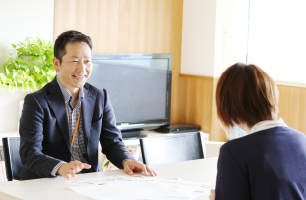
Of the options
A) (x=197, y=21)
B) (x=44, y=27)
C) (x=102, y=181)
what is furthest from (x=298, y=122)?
(x=102, y=181)

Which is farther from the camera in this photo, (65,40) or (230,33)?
(230,33)

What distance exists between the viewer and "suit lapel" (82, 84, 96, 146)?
2.08 metres

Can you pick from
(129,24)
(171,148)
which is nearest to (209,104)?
(129,24)

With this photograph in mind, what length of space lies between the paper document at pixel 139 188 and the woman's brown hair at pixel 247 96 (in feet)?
1.42

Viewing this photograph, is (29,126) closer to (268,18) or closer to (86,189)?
(86,189)

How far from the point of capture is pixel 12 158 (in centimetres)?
200

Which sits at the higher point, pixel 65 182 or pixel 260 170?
pixel 260 170

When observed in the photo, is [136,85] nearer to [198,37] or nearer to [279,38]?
[198,37]

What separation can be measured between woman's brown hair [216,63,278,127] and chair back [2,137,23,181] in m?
1.11

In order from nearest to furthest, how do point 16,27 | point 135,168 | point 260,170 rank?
point 260,170 < point 135,168 < point 16,27

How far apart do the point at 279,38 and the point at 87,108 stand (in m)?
2.53

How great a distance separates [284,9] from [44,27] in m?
2.14

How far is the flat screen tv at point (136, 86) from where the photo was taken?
3.94 m

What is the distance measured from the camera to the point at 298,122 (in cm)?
379
